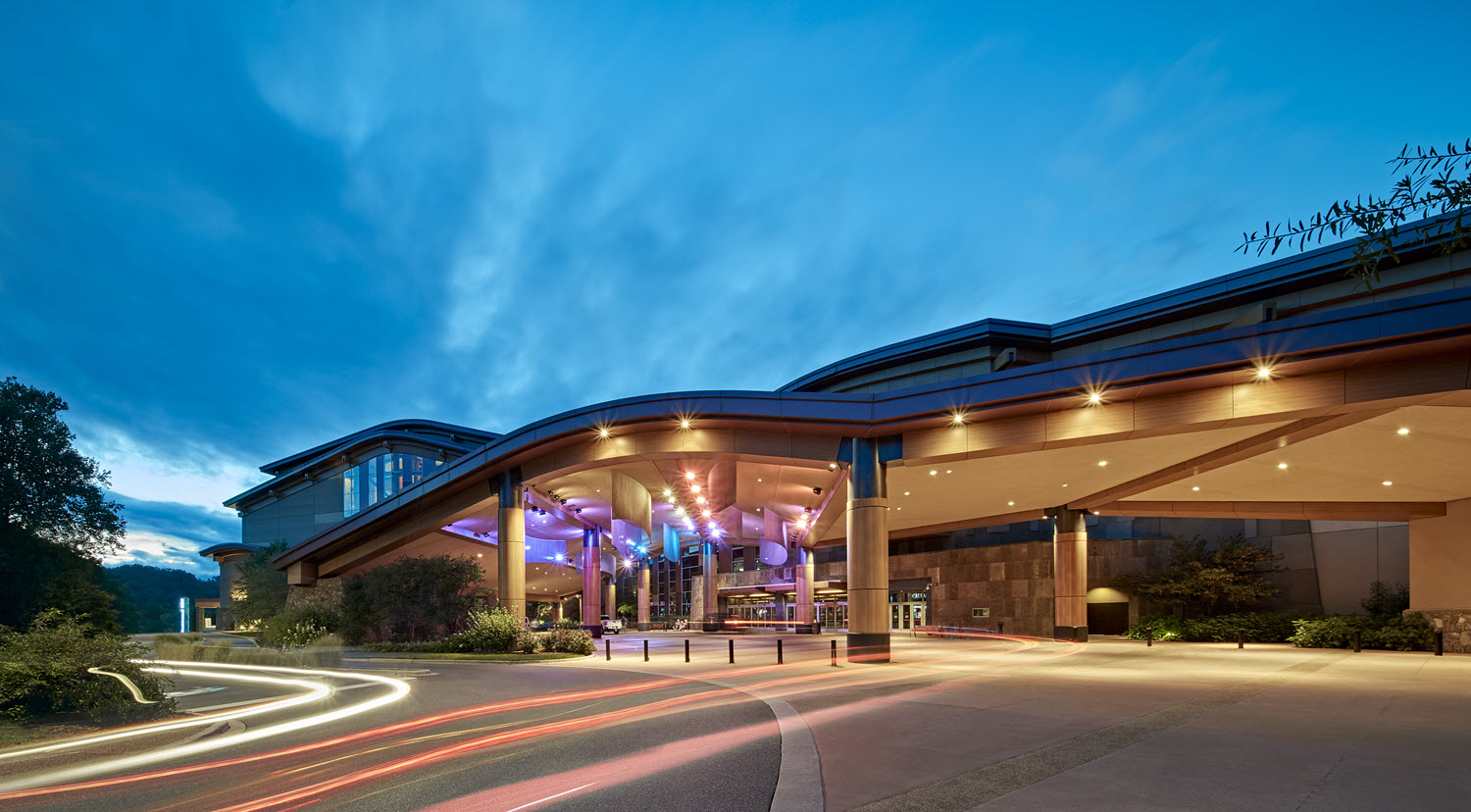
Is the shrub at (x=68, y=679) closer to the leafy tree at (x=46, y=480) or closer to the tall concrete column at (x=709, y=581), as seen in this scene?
the leafy tree at (x=46, y=480)

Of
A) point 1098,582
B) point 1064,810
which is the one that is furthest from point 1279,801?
point 1098,582

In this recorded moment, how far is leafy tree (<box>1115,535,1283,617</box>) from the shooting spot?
4009cm

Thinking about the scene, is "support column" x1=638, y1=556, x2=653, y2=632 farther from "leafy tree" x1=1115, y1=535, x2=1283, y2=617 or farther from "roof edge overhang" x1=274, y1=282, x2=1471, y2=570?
"leafy tree" x1=1115, y1=535, x2=1283, y2=617

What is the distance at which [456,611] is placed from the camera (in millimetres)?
35688

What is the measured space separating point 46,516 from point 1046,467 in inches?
1888

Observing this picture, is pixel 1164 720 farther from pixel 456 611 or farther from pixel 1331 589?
pixel 1331 589

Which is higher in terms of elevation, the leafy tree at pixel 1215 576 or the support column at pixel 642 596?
the leafy tree at pixel 1215 576

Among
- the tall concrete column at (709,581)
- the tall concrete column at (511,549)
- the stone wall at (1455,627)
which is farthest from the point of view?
the tall concrete column at (709,581)

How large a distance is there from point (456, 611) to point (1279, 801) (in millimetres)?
33322

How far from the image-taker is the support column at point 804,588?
5944cm

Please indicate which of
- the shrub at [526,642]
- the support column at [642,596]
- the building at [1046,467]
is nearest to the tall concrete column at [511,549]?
the building at [1046,467]

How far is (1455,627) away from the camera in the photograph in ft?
96.3

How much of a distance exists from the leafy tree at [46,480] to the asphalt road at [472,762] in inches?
1495

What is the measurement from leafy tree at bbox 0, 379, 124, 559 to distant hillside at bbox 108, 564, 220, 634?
8103 centimetres
